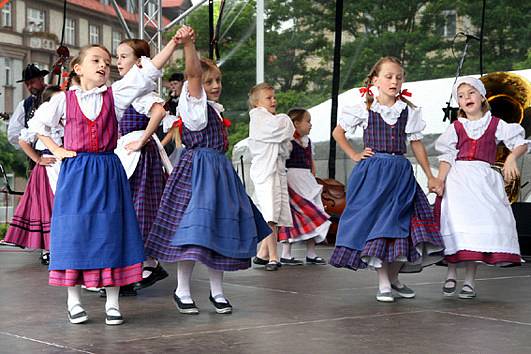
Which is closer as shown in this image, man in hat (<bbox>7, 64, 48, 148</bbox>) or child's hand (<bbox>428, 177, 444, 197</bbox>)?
child's hand (<bbox>428, 177, 444, 197</bbox>)

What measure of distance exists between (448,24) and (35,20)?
240 inches

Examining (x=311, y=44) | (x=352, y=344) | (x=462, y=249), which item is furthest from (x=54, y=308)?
(x=311, y=44)

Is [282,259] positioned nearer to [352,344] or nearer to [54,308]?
[54,308]

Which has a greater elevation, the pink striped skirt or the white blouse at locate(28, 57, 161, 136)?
the white blouse at locate(28, 57, 161, 136)

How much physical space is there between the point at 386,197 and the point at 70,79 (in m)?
2.14

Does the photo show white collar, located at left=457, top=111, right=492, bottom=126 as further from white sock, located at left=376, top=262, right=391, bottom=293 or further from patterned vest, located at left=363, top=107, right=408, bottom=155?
white sock, located at left=376, top=262, right=391, bottom=293

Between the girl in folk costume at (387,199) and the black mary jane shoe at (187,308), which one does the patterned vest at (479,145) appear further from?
the black mary jane shoe at (187,308)

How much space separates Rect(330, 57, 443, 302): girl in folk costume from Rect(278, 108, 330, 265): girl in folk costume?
2.37 meters

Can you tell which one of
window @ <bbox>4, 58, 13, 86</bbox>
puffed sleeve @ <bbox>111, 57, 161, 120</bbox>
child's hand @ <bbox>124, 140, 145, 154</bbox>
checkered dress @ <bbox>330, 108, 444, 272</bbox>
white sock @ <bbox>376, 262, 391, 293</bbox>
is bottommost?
white sock @ <bbox>376, 262, 391, 293</bbox>

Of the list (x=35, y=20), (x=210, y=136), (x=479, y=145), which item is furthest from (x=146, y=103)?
(x=35, y=20)

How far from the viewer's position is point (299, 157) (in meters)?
7.96

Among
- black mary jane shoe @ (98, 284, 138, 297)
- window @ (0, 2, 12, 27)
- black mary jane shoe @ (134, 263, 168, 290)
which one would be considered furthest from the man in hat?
window @ (0, 2, 12, 27)

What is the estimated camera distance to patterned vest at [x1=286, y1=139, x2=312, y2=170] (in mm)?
7929

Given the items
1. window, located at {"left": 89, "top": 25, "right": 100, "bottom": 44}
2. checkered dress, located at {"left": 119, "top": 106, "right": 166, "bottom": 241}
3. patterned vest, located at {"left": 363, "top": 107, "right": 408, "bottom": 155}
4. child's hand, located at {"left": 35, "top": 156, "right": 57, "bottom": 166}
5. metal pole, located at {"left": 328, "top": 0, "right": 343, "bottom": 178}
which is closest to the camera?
patterned vest, located at {"left": 363, "top": 107, "right": 408, "bottom": 155}
